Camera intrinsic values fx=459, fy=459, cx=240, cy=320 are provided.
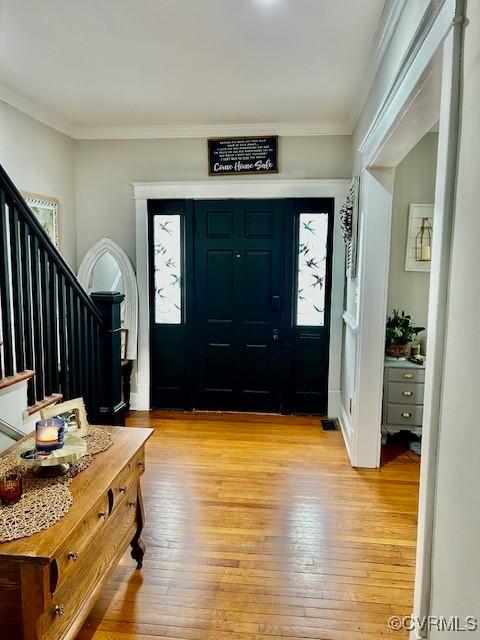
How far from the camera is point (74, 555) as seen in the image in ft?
4.81

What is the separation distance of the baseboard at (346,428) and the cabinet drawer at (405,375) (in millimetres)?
531

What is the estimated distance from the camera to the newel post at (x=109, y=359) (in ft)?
9.29

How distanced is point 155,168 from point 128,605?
3761mm

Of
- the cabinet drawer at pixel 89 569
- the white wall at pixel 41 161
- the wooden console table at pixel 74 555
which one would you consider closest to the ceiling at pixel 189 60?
the white wall at pixel 41 161

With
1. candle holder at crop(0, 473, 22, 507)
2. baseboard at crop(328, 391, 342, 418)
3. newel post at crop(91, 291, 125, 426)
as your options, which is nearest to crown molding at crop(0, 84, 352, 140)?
newel post at crop(91, 291, 125, 426)

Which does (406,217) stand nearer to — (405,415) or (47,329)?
(405,415)

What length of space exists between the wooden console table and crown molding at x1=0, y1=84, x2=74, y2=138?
2.86m

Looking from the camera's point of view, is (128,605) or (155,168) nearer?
(128,605)

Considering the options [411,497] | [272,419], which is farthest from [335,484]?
[272,419]

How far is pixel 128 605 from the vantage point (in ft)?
6.77

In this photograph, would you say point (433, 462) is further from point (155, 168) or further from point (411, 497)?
point (155, 168)

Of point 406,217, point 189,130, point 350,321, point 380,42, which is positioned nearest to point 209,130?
point 189,130

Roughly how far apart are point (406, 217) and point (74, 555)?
379 centimetres

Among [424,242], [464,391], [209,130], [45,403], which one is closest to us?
[464,391]
